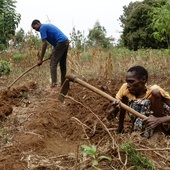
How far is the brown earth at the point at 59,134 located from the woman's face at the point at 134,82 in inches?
18.5

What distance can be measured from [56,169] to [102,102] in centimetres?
327

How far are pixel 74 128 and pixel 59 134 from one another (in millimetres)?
227

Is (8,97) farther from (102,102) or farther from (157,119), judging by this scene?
(157,119)

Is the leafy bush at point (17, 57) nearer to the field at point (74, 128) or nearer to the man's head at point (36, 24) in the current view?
the field at point (74, 128)

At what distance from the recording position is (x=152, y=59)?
8.27 metres

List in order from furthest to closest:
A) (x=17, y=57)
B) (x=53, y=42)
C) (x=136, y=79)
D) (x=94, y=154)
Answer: (x=17, y=57)
(x=53, y=42)
(x=136, y=79)
(x=94, y=154)

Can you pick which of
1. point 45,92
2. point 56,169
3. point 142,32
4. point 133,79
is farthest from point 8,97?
point 142,32

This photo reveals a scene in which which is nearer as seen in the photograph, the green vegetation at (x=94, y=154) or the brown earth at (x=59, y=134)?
the green vegetation at (x=94, y=154)

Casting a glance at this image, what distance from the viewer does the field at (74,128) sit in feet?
8.06

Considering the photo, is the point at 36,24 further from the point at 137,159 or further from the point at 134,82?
the point at 137,159

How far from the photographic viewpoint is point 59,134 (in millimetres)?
4387

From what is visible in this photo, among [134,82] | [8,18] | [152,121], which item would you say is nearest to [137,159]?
[152,121]

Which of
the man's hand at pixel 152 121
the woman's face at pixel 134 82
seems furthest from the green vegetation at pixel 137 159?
the woman's face at pixel 134 82

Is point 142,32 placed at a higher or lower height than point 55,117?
higher
